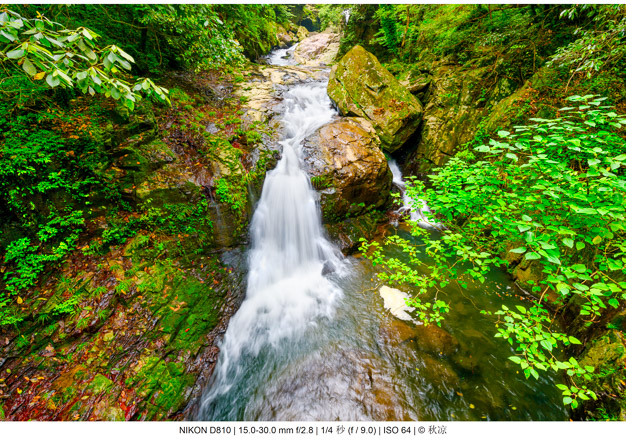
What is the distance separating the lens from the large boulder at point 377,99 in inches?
287

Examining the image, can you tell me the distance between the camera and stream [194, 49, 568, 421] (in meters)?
3.09

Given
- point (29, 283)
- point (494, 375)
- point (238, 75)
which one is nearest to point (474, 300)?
point (494, 375)

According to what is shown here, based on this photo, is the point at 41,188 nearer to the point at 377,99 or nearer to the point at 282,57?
the point at 377,99

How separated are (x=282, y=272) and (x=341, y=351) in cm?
221

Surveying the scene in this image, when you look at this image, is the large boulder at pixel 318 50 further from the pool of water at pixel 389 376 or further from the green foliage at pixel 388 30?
the pool of water at pixel 389 376

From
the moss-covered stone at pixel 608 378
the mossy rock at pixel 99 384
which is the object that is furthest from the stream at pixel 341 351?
the mossy rock at pixel 99 384

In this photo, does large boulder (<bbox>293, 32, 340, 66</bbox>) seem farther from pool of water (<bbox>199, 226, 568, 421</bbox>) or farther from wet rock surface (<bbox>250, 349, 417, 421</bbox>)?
wet rock surface (<bbox>250, 349, 417, 421</bbox>)

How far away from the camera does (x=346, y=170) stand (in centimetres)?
604

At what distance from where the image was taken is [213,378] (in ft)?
11.7

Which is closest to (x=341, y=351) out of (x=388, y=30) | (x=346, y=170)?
(x=346, y=170)

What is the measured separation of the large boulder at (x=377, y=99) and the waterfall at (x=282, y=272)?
6.88 ft

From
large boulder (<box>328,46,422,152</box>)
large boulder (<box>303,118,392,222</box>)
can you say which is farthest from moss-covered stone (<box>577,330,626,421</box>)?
large boulder (<box>328,46,422,152</box>)

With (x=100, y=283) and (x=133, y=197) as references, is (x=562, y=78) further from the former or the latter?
(x=100, y=283)
